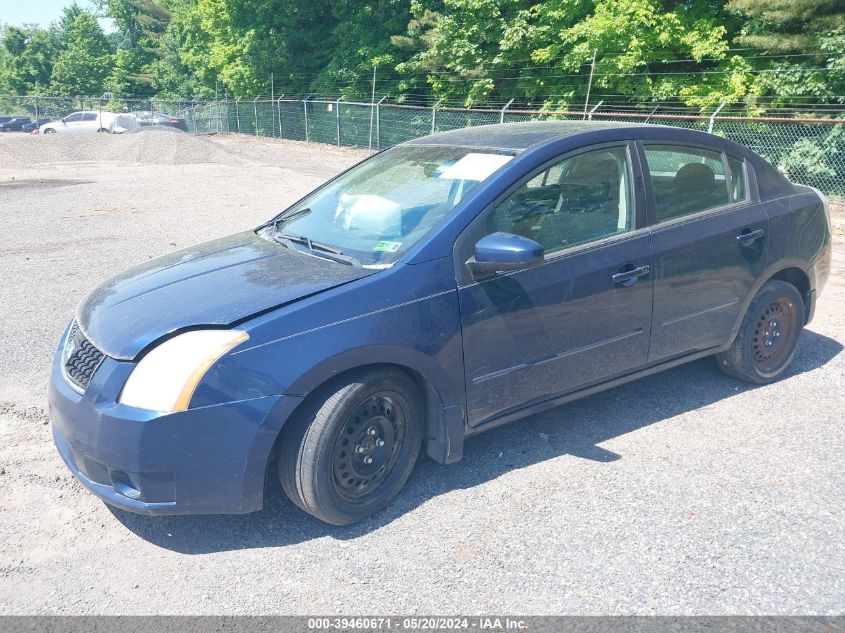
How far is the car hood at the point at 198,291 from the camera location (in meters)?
3.06

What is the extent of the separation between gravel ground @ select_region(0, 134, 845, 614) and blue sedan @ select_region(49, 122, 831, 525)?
0.25 m

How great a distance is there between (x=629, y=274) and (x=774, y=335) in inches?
61.8

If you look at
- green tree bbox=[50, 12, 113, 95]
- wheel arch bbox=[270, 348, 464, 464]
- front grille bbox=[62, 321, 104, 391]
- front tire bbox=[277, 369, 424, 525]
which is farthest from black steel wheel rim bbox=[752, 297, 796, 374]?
green tree bbox=[50, 12, 113, 95]

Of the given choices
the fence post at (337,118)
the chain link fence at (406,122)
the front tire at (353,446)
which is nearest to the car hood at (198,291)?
the front tire at (353,446)

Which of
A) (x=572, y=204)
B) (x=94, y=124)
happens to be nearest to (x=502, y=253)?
(x=572, y=204)

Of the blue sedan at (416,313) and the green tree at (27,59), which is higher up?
the green tree at (27,59)

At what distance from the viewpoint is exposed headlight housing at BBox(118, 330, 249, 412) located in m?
2.86

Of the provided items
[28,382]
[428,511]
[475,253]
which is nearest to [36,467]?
[28,382]

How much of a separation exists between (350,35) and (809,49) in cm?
2055

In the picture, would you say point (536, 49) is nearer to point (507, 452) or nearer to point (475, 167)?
point (475, 167)

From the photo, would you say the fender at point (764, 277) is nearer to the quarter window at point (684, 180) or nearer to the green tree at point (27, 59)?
the quarter window at point (684, 180)

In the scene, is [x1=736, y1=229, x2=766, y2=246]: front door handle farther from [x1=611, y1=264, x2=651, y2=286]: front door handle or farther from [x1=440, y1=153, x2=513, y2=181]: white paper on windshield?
[x1=440, y1=153, x2=513, y2=181]: white paper on windshield

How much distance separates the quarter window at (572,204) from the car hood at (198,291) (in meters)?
0.88

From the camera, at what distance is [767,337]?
481cm
